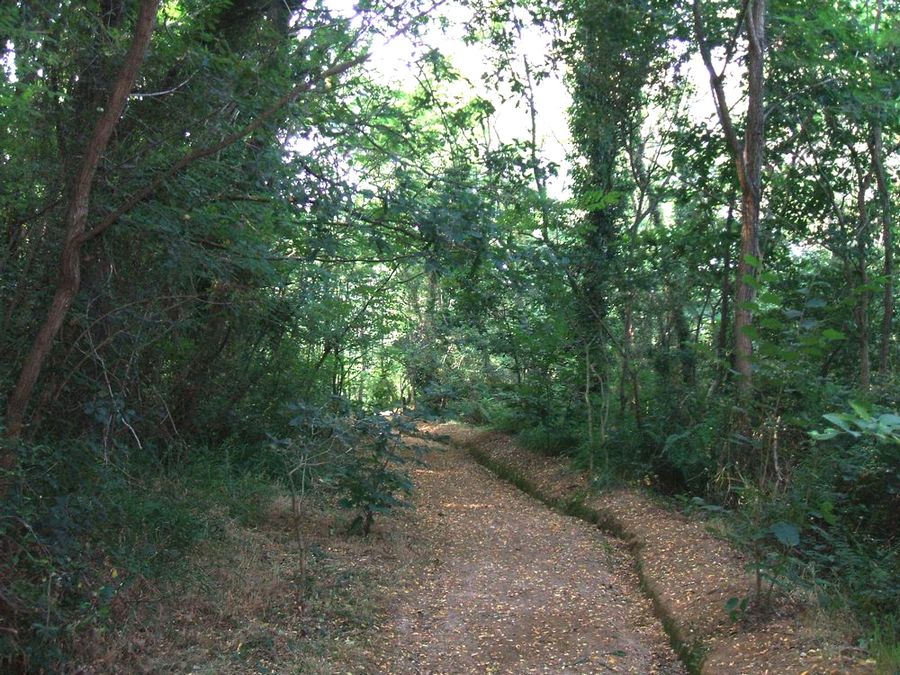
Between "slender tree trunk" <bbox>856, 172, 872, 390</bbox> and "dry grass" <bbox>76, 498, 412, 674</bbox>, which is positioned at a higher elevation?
"slender tree trunk" <bbox>856, 172, 872, 390</bbox>

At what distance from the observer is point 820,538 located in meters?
5.84

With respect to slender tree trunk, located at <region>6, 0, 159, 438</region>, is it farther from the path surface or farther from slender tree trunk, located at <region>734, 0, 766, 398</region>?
slender tree trunk, located at <region>734, 0, 766, 398</region>

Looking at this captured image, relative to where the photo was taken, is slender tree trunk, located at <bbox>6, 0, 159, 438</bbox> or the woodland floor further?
the woodland floor

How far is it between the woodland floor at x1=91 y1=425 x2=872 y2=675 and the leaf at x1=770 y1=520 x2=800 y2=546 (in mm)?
556

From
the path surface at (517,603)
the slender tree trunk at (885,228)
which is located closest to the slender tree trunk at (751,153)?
the path surface at (517,603)

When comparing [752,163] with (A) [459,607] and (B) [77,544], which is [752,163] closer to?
(A) [459,607]

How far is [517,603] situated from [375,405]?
240 centimetres

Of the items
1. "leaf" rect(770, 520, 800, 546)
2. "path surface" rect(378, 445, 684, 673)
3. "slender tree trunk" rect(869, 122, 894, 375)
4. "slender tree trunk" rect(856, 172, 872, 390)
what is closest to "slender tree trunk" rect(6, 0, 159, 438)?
"path surface" rect(378, 445, 684, 673)

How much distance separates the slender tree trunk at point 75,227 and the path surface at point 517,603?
268 centimetres

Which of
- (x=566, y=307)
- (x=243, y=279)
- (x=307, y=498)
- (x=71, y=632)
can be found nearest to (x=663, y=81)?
(x=566, y=307)

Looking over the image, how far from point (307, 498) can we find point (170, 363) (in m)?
2.21

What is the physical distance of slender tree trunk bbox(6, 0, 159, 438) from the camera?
3.96m

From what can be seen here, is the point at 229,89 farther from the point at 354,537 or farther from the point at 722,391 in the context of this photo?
the point at 722,391

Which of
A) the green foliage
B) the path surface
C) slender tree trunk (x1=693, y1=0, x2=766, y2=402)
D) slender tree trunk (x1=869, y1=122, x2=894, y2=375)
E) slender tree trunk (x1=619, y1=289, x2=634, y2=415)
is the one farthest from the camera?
slender tree trunk (x1=619, y1=289, x2=634, y2=415)
